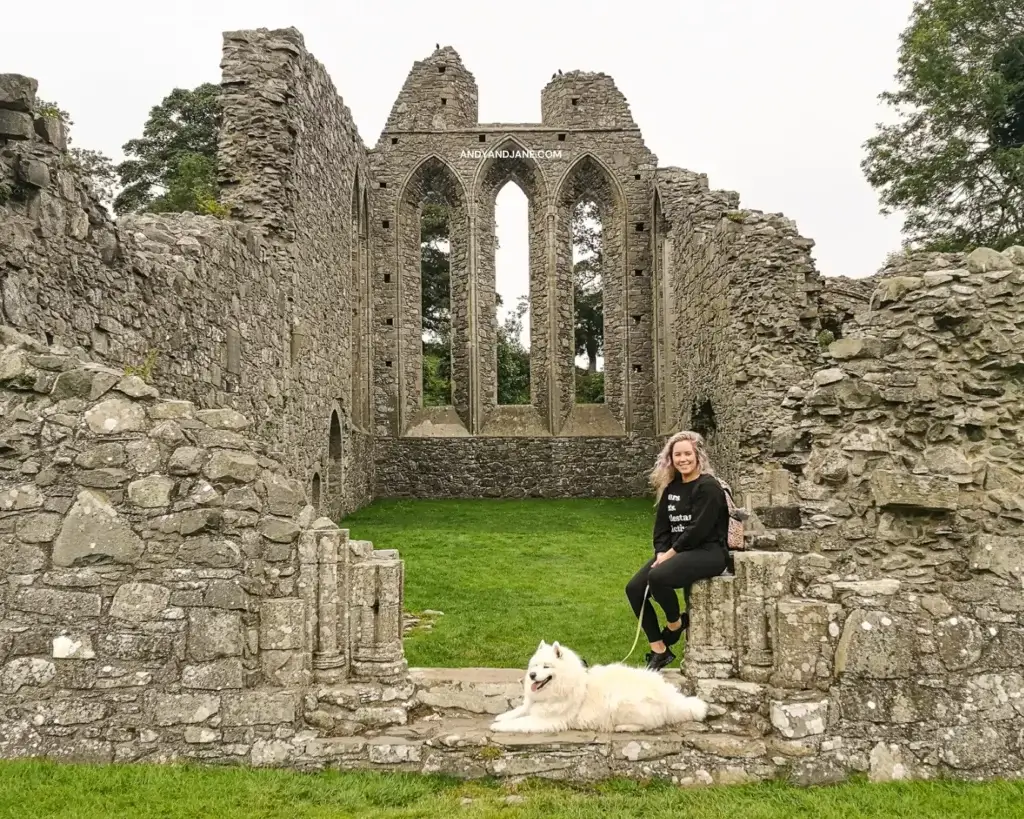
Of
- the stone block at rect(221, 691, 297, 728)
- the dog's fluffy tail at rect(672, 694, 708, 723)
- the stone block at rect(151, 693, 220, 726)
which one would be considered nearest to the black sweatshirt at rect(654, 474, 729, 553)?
the dog's fluffy tail at rect(672, 694, 708, 723)

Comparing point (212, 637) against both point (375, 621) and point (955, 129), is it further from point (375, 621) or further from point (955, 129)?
point (955, 129)

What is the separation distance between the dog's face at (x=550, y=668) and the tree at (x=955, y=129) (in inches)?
723

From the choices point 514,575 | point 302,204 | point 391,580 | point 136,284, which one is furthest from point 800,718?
point 302,204

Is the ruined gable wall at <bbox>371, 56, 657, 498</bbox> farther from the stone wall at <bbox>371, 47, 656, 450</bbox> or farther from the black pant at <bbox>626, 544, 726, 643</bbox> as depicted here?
the black pant at <bbox>626, 544, 726, 643</bbox>

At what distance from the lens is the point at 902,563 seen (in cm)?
462

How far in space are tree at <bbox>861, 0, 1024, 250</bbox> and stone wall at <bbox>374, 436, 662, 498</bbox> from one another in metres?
8.19

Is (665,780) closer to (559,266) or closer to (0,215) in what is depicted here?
(0,215)

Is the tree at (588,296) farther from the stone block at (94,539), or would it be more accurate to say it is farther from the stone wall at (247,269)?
the stone block at (94,539)

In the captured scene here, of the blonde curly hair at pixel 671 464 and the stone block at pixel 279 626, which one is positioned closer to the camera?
the stone block at pixel 279 626

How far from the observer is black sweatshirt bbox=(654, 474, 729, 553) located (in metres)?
4.68

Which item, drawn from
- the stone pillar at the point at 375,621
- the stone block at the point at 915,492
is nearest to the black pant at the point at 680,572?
the stone block at the point at 915,492

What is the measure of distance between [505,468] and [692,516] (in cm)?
1596

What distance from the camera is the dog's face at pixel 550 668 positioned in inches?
167

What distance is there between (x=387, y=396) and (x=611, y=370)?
5.42 m
